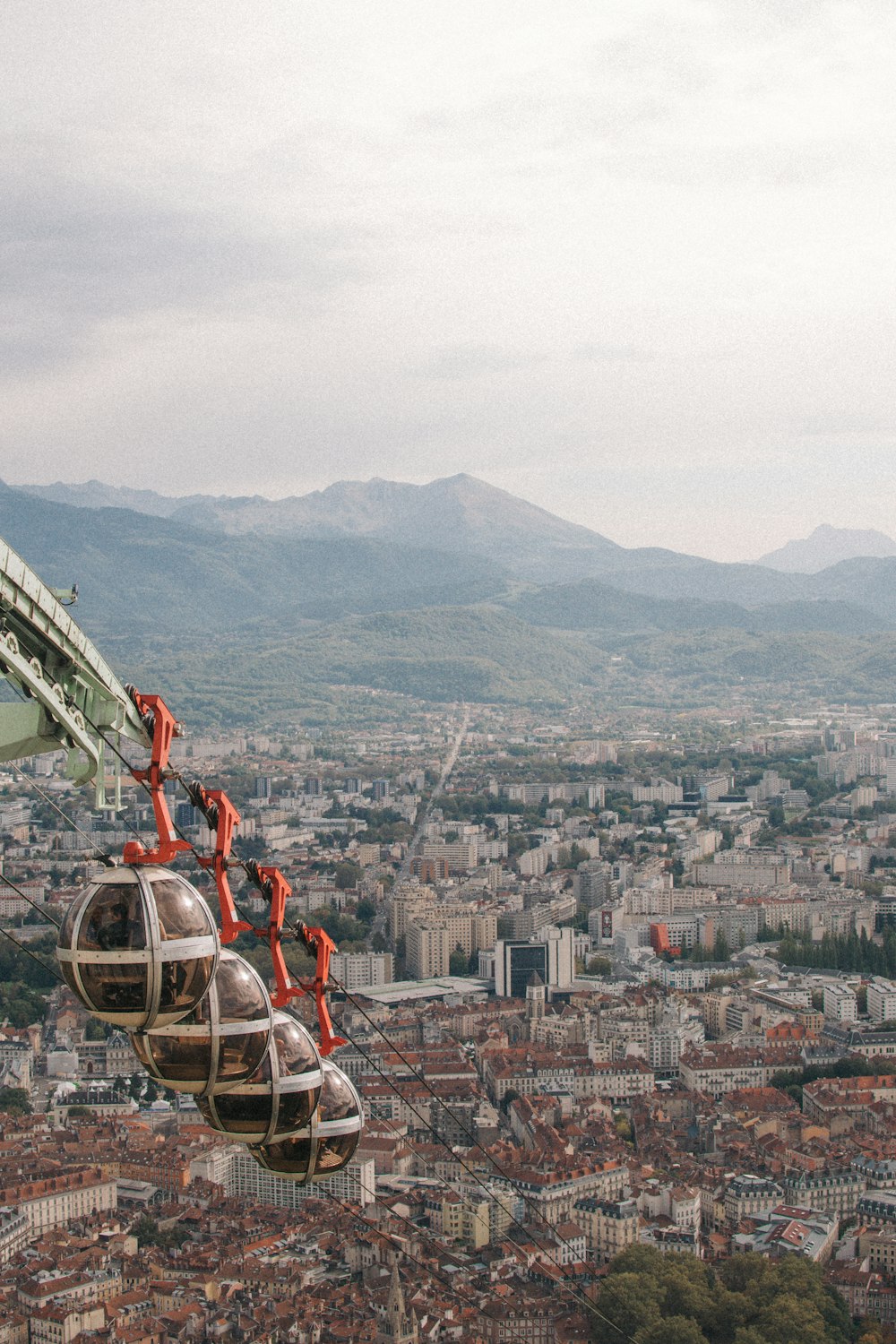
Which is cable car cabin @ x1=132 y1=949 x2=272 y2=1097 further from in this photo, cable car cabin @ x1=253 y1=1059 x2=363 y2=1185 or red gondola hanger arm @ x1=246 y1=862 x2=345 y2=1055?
cable car cabin @ x1=253 y1=1059 x2=363 y2=1185

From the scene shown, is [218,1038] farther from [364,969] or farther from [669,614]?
[669,614]

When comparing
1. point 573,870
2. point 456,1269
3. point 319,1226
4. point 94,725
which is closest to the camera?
point 94,725

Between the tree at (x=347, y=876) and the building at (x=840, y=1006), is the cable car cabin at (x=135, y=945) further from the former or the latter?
the tree at (x=347, y=876)

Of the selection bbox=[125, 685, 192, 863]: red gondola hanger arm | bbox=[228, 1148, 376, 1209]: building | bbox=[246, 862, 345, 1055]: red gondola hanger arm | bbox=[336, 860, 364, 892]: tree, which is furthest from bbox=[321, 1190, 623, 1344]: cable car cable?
bbox=[336, 860, 364, 892]: tree

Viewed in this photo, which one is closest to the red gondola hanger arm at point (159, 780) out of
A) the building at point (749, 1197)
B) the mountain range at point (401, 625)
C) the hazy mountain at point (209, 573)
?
the building at point (749, 1197)

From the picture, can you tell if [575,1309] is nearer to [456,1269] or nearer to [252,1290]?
Answer: [456,1269]


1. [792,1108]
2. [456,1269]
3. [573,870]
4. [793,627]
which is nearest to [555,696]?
[793,627]

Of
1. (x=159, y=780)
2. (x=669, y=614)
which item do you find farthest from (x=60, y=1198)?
(x=669, y=614)
